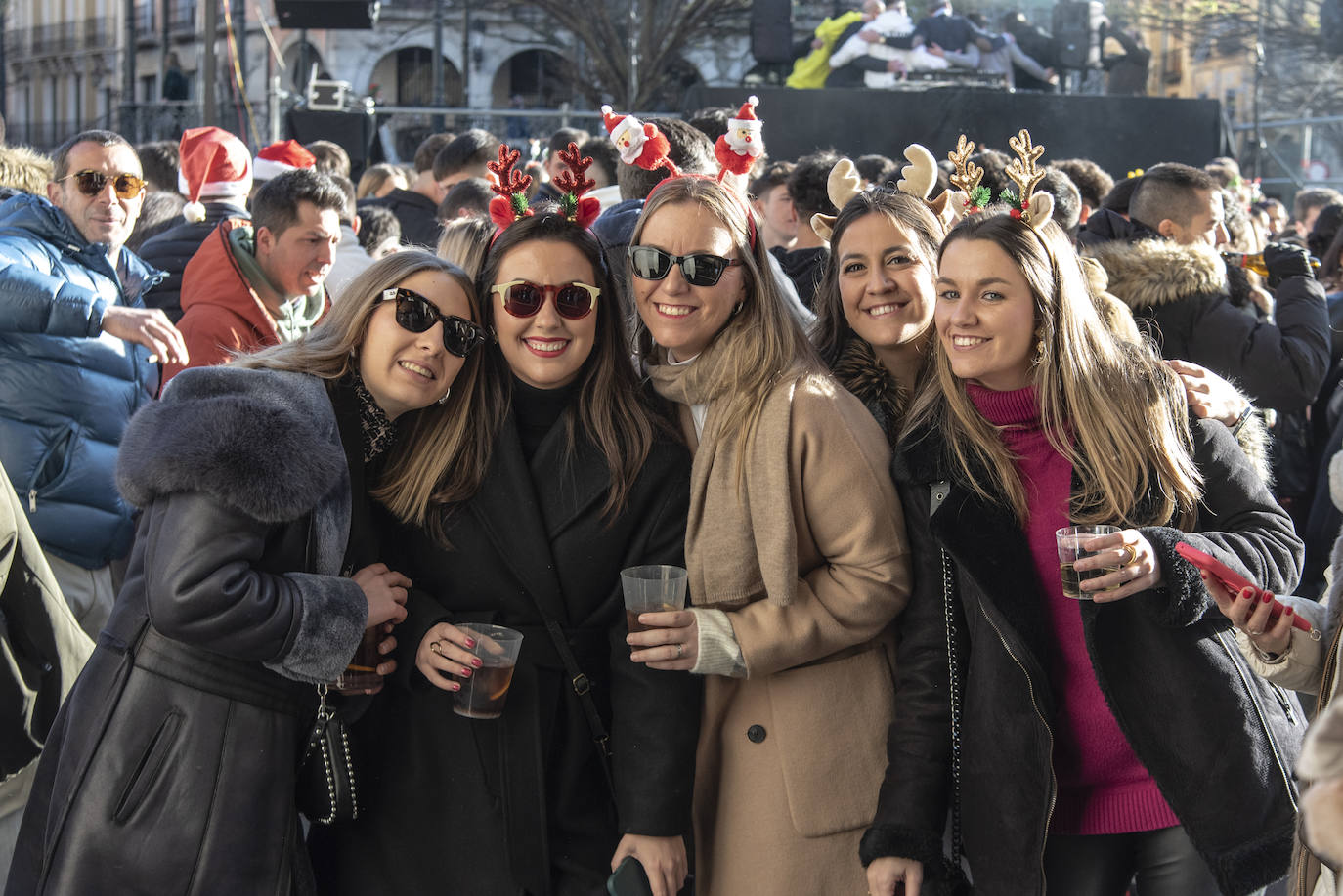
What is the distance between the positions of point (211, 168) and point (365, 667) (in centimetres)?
384

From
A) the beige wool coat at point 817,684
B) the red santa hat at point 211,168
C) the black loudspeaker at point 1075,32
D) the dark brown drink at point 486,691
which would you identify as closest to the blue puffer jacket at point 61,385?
the red santa hat at point 211,168

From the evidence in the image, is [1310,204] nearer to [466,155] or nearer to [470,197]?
[466,155]

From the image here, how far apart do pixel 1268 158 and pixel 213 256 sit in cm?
1620

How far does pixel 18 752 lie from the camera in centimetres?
336

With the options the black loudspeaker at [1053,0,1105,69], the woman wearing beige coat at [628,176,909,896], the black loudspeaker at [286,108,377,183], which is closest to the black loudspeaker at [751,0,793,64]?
the black loudspeaker at [1053,0,1105,69]

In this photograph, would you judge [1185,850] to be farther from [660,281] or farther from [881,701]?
[660,281]

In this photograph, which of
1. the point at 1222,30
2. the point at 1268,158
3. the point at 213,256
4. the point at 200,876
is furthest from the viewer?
the point at 1222,30

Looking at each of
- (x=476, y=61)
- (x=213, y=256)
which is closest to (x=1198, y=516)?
(x=213, y=256)

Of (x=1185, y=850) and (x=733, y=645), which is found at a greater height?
(x=733, y=645)

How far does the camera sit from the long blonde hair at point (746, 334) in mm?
2770

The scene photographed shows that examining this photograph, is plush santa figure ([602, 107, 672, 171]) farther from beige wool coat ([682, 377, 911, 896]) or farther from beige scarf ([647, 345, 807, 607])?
beige wool coat ([682, 377, 911, 896])

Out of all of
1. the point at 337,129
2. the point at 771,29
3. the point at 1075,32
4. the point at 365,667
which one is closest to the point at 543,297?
the point at 365,667

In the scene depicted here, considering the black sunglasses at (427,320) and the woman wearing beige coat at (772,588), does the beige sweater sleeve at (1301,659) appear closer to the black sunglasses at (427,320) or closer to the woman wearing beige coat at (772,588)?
the woman wearing beige coat at (772,588)

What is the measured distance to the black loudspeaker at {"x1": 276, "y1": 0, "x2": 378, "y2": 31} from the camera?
16.5m
